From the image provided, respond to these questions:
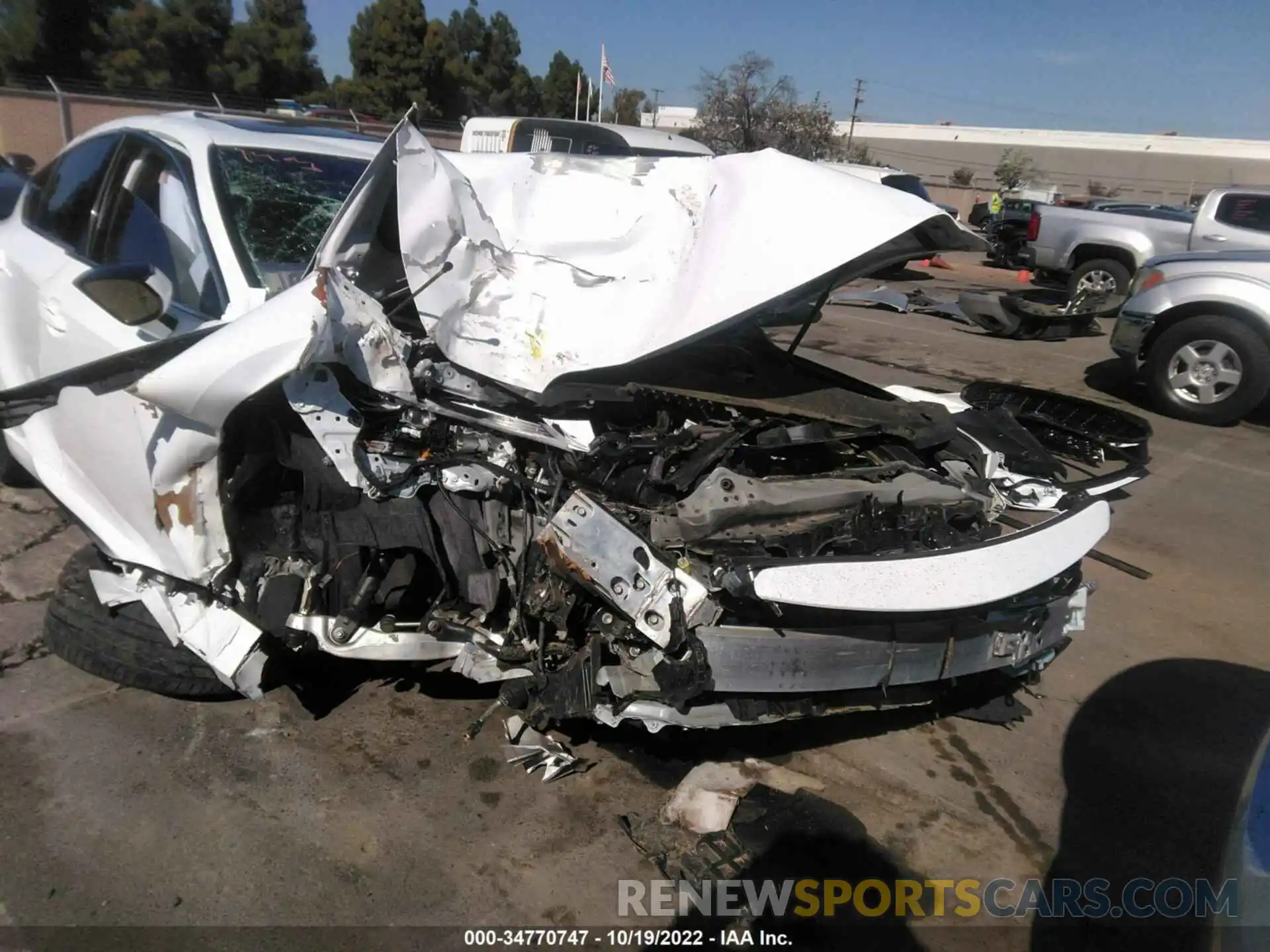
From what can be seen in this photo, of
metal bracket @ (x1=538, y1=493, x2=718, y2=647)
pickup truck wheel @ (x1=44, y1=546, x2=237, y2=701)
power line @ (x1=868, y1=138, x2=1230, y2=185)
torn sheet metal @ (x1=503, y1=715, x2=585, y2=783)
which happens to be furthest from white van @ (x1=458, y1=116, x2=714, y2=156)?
power line @ (x1=868, y1=138, x2=1230, y2=185)

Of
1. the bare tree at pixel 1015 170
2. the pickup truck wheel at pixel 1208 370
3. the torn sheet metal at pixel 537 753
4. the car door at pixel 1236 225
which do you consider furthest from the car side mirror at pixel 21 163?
the bare tree at pixel 1015 170

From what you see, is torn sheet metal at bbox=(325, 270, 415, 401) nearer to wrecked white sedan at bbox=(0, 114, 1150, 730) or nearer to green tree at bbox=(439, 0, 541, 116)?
wrecked white sedan at bbox=(0, 114, 1150, 730)

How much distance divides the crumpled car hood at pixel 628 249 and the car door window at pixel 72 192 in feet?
5.57

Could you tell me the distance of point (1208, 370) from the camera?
23.5 feet

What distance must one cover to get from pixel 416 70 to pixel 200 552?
36108mm

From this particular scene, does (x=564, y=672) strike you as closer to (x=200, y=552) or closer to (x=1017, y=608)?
(x=200, y=552)

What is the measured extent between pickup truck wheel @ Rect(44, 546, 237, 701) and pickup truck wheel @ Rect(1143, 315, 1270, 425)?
762 centimetres

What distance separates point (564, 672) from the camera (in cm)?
244

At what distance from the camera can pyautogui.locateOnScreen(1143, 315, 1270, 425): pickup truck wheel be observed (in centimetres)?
692

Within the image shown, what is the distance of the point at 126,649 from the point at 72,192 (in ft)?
7.19

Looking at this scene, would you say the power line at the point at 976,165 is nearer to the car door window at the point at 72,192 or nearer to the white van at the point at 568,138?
the white van at the point at 568,138

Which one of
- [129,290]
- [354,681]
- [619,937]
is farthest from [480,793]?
[129,290]

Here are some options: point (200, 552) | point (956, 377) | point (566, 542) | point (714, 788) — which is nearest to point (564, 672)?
point (566, 542)

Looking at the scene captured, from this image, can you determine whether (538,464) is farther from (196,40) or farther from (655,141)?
(196,40)
